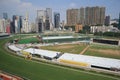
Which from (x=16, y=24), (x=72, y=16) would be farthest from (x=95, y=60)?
(x=16, y=24)

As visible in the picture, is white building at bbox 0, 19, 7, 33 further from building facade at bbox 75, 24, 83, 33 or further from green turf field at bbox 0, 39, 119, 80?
green turf field at bbox 0, 39, 119, 80

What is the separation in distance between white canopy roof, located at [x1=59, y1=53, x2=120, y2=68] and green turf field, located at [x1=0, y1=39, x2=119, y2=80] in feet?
1.71

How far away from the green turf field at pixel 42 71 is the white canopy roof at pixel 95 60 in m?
0.52

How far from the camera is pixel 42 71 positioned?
8.07m

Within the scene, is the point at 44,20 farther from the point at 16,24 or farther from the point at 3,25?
the point at 16,24

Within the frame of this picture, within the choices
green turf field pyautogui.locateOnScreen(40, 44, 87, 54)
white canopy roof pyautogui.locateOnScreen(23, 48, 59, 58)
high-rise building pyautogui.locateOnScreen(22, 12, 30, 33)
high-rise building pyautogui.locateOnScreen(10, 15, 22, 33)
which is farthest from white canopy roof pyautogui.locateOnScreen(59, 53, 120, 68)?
high-rise building pyautogui.locateOnScreen(22, 12, 30, 33)

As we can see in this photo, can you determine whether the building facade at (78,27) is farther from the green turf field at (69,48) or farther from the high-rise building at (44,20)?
the green turf field at (69,48)

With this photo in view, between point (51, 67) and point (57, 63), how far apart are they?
551mm

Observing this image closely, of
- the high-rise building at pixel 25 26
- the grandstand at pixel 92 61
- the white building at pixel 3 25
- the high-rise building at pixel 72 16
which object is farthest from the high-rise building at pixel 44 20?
the grandstand at pixel 92 61

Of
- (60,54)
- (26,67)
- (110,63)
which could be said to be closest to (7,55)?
(26,67)

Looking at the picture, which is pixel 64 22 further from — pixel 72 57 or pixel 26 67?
pixel 26 67

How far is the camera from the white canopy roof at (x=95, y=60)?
731 cm

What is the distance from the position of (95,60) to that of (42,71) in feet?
8.30

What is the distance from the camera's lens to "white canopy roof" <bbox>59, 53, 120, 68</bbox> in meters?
7.31
